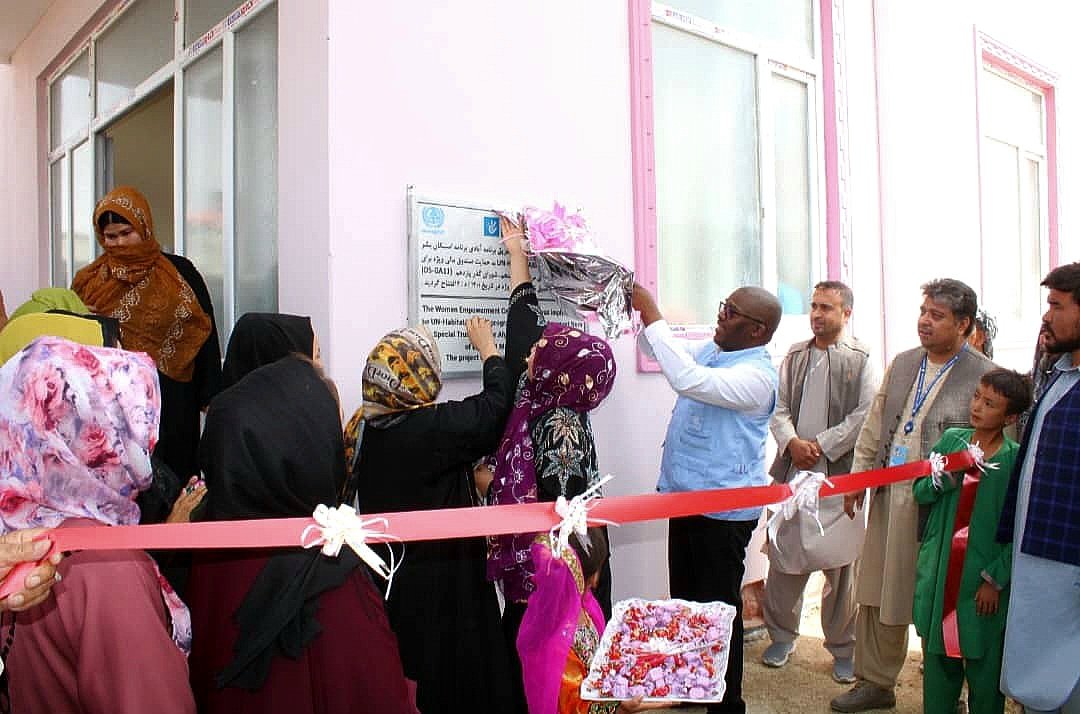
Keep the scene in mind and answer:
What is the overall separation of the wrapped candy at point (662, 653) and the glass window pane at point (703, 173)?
7.51 feet

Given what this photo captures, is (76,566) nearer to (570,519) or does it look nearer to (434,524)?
(434,524)

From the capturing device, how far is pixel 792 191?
512cm

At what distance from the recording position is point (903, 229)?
548cm

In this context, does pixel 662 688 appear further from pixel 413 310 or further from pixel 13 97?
pixel 13 97

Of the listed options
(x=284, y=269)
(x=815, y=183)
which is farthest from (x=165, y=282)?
(x=815, y=183)

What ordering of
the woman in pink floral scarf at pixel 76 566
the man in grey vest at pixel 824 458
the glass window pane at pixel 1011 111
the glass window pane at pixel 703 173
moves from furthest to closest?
1. the glass window pane at pixel 1011 111
2. the glass window pane at pixel 703 173
3. the man in grey vest at pixel 824 458
4. the woman in pink floral scarf at pixel 76 566

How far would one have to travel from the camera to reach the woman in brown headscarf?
3289 millimetres

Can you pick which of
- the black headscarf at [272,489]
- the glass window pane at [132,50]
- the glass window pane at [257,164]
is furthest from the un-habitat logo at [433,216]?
the glass window pane at [132,50]

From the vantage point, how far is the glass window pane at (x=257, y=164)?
3324 mm

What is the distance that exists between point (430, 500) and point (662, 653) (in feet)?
2.63

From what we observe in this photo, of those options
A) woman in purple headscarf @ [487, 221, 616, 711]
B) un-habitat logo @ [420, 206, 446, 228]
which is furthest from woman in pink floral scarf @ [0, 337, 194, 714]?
un-habitat logo @ [420, 206, 446, 228]

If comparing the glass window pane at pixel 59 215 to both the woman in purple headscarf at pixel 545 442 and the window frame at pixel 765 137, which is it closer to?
the window frame at pixel 765 137

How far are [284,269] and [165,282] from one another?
660 mm

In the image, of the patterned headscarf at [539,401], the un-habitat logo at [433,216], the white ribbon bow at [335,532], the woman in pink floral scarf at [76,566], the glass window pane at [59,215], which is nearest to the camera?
the woman in pink floral scarf at [76,566]
